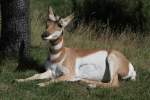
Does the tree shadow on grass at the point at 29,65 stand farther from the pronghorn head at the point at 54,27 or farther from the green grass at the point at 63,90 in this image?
the pronghorn head at the point at 54,27

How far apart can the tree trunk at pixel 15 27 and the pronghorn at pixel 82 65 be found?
3.01 feet

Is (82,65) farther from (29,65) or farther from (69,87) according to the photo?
(29,65)

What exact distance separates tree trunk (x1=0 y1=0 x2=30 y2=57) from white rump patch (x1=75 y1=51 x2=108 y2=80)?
1.38 m

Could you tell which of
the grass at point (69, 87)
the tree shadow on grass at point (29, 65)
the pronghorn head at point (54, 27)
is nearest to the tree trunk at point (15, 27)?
the tree shadow on grass at point (29, 65)

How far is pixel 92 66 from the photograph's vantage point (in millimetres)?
9609

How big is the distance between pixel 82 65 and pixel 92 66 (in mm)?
187

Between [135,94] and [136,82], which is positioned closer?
[135,94]

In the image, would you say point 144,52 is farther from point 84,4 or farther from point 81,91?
point 84,4

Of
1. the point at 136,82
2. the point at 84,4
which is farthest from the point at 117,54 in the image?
the point at 84,4

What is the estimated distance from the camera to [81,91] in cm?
875

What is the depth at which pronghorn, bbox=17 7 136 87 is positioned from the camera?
9320 mm

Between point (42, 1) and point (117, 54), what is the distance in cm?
1212

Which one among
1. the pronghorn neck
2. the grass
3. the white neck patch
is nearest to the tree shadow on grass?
the grass

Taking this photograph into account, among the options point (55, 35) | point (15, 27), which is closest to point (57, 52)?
point (55, 35)
